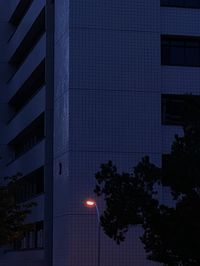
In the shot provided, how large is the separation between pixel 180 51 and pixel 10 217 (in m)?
12.0

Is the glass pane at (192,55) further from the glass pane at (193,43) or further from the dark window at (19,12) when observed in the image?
the dark window at (19,12)

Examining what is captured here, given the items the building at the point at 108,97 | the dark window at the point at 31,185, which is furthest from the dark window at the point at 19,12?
the building at the point at 108,97

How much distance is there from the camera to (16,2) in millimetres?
54844

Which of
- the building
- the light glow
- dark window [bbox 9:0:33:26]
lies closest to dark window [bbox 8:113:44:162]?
the building

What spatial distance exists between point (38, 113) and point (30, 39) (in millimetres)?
8080

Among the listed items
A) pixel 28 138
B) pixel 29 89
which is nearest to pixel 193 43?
pixel 29 89

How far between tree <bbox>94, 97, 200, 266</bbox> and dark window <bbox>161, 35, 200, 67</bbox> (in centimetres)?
1493

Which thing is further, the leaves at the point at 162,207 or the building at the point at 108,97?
the building at the point at 108,97

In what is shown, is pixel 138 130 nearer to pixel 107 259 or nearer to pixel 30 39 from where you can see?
pixel 107 259

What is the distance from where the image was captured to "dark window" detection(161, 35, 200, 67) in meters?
39.2

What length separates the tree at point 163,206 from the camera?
2330 centimetres

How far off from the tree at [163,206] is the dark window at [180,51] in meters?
14.9

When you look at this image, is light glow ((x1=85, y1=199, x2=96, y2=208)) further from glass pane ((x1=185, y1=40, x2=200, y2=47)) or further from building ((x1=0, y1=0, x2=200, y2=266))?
glass pane ((x1=185, y1=40, x2=200, y2=47))

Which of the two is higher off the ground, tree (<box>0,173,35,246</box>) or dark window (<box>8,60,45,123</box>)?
dark window (<box>8,60,45,123</box>)
